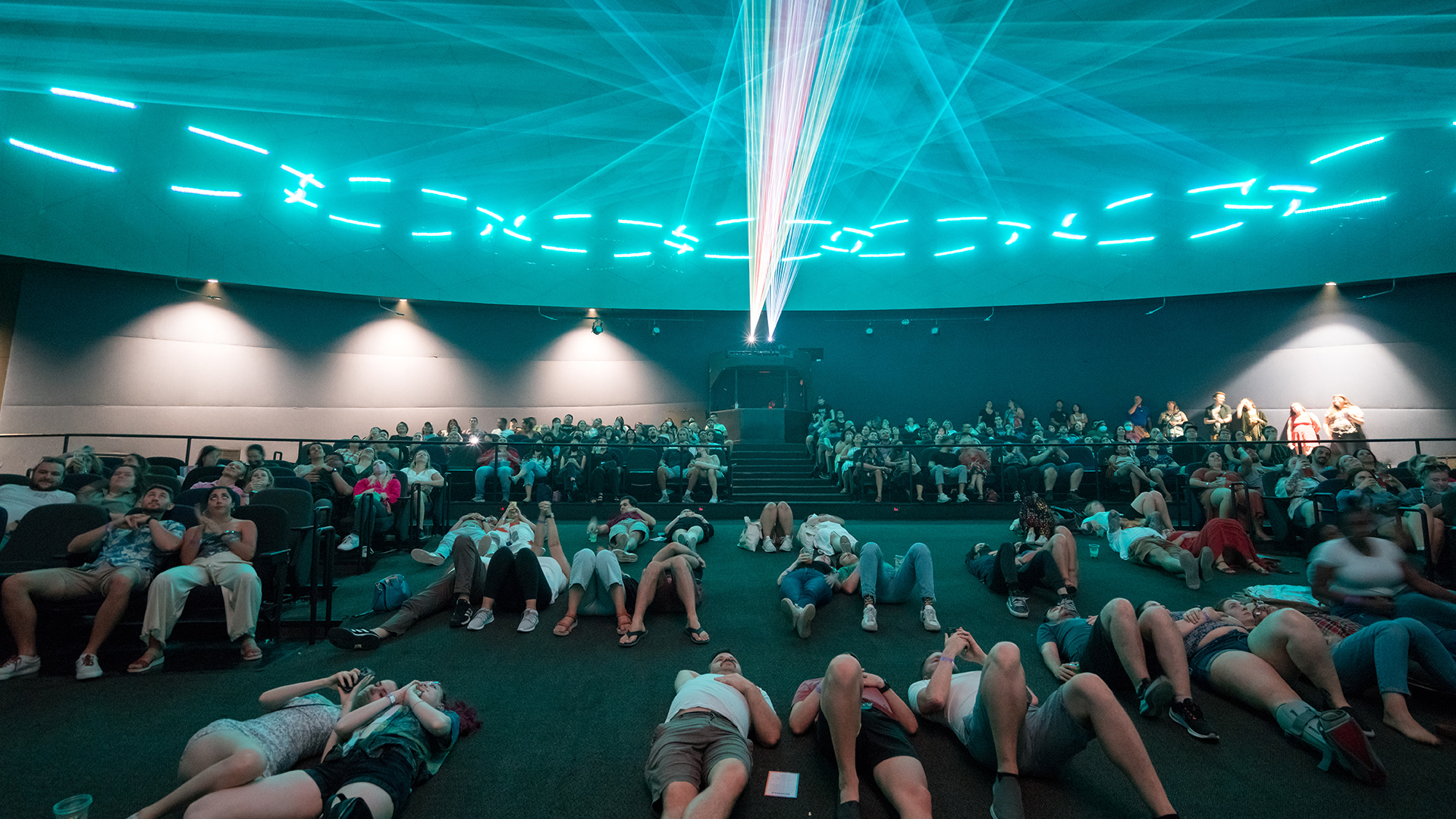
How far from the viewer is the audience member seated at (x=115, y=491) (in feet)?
13.0

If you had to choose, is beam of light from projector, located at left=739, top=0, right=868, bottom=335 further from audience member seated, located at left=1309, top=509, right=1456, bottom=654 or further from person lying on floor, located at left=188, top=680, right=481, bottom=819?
person lying on floor, located at left=188, top=680, right=481, bottom=819

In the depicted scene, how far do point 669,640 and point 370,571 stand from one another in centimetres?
339

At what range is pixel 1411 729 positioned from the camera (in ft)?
7.72

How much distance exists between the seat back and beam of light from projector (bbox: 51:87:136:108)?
9.04 m

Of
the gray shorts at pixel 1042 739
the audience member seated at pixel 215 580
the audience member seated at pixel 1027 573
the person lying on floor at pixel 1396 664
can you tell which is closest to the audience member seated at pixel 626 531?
the audience member seated at pixel 215 580

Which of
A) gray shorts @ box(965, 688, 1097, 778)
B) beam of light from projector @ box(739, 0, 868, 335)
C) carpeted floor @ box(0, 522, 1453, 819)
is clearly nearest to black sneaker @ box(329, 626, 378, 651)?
carpeted floor @ box(0, 522, 1453, 819)

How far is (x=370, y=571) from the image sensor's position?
545cm

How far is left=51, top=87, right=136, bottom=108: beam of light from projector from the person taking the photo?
8562 millimetres

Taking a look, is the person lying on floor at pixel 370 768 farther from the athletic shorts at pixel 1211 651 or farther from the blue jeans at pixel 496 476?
the blue jeans at pixel 496 476

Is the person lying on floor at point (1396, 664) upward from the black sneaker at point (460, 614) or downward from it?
upward

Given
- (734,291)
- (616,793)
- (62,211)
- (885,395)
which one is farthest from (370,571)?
(885,395)

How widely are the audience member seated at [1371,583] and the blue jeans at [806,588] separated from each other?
8.50 ft

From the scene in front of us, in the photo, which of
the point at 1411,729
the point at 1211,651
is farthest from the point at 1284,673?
the point at 1411,729

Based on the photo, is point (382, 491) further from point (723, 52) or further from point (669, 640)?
point (723, 52)
